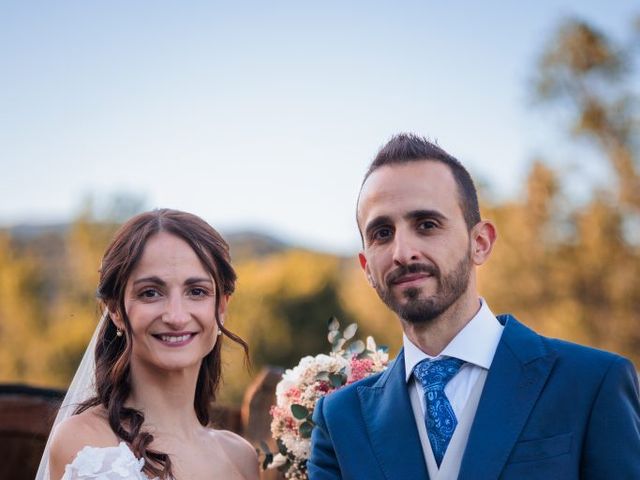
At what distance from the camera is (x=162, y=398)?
164 inches

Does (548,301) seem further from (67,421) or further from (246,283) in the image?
(67,421)

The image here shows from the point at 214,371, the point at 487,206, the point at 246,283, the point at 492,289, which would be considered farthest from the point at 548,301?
the point at 214,371

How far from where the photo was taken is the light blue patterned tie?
3113 millimetres

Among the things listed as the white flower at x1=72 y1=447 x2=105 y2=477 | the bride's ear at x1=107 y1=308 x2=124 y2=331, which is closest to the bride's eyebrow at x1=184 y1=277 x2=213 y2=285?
the bride's ear at x1=107 y1=308 x2=124 y2=331

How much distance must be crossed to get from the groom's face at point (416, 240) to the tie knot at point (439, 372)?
0.19m

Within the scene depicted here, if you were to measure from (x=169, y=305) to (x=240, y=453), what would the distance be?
1051mm

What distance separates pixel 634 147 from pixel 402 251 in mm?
24357

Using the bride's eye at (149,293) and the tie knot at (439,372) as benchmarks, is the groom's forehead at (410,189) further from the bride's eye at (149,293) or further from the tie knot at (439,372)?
the bride's eye at (149,293)

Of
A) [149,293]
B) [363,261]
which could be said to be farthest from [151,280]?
[363,261]

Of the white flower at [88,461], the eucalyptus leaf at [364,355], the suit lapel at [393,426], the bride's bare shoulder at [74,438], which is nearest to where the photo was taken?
the suit lapel at [393,426]

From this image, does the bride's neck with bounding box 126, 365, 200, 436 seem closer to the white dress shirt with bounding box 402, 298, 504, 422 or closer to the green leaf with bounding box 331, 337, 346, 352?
the green leaf with bounding box 331, 337, 346, 352

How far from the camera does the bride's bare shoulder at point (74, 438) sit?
12.1 ft

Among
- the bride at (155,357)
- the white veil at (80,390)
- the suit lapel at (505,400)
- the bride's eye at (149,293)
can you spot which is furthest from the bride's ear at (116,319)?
the suit lapel at (505,400)

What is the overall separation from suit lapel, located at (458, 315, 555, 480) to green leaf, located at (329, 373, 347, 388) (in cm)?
138
